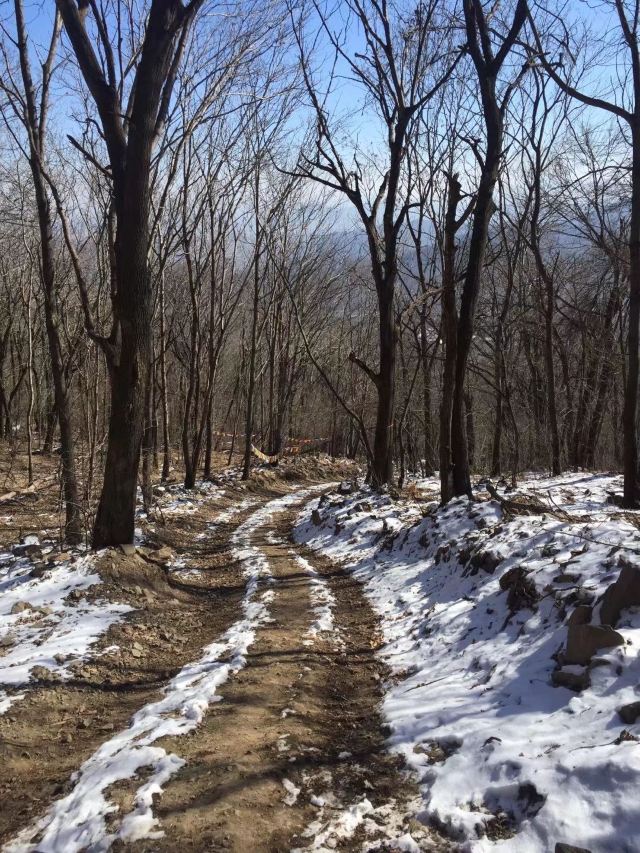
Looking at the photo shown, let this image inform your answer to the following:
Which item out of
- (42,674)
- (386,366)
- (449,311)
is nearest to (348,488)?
(386,366)

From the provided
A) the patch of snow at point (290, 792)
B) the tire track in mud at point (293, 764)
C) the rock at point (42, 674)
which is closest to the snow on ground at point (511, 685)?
the tire track in mud at point (293, 764)

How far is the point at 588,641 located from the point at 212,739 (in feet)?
7.91

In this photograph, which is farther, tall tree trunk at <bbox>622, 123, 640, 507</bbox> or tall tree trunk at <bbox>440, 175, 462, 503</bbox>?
tall tree trunk at <bbox>622, 123, 640, 507</bbox>

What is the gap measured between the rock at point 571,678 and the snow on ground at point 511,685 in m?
0.02

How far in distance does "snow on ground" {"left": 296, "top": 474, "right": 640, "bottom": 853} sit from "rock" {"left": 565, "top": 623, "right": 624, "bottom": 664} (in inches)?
2.2

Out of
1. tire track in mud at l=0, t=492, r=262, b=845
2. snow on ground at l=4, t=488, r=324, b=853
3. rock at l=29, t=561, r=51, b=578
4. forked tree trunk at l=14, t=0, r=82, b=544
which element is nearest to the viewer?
snow on ground at l=4, t=488, r=324, b=853

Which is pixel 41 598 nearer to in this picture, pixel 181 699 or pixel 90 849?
pixel 181 699

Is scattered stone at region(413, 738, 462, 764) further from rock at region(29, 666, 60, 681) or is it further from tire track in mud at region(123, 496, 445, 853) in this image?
rock at region(29, 666, 60, 681)

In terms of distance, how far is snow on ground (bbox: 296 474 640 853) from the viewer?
2.66 m

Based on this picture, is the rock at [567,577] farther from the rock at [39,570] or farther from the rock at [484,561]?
the rock at [39,570]

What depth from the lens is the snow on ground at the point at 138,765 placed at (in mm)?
2783

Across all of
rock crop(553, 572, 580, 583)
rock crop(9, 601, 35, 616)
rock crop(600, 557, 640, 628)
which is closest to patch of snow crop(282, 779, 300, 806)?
rock crop(600, 557, 640, 628)

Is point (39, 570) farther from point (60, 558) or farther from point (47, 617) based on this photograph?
point (47, 617)

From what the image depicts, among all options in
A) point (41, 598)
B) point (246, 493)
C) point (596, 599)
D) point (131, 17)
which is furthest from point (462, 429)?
point (246, 493)
